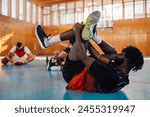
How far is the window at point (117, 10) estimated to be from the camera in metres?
19.2

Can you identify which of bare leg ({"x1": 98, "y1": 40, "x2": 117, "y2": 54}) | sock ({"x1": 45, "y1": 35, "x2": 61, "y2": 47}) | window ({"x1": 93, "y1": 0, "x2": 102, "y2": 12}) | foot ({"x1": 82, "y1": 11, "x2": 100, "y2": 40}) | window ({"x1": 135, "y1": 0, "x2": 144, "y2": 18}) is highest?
window ({"x1": 93, "y1": 0, "x2": 102, "y2": 12})

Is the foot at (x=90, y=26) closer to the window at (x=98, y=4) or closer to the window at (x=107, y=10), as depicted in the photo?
the window at (x=107, y=10)

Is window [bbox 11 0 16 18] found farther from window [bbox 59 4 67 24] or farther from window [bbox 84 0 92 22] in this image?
window [bbox 84 0 92 22]

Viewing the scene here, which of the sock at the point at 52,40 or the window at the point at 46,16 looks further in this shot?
the window at the point at 46,16

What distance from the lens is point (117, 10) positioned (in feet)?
63.7

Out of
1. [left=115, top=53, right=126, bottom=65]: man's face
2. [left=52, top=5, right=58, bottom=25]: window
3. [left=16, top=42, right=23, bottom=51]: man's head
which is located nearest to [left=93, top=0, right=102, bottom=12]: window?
[left=52, top=5, right=58, bottom=25]: window

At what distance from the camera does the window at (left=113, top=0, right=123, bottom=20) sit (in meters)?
19.2

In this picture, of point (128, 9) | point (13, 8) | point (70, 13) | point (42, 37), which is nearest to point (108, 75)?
point (42, 37)

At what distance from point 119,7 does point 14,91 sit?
17713 mm

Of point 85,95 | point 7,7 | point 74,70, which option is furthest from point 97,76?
point 7,7

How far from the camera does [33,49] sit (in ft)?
70.9

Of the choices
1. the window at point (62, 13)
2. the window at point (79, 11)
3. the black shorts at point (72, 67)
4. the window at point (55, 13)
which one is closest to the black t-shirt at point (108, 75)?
the black shorts at point (72, 67)

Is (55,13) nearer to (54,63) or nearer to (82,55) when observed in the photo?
(54,63)

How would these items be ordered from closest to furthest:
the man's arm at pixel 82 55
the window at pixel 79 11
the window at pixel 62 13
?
1. the man's arm at pixel 82 55
2. the window at pixel 79 11
3. the window at pixel 62 13
